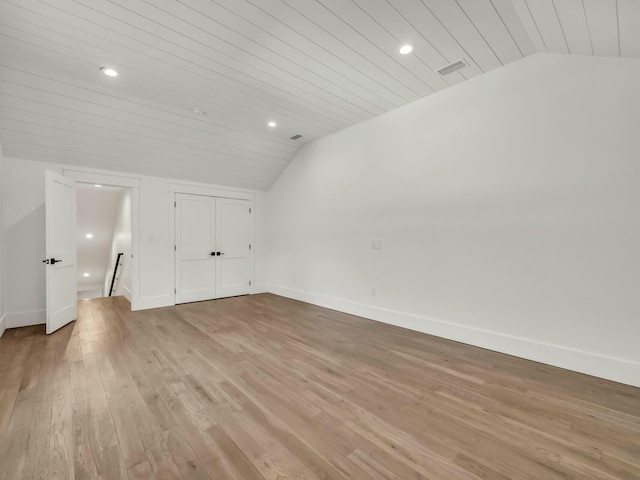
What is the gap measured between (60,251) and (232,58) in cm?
346

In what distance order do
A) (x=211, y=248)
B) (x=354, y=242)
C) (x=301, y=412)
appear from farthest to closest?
1. (x=211, y=248)
2. (x=354, y=242)
3. (x=301, y=412)

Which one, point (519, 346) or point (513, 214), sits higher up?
point (513, 214)

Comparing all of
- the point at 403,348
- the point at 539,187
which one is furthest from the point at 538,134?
the point at 403,348

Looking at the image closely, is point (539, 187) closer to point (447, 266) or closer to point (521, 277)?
point (521, 277)

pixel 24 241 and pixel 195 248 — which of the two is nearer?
pixel 24 241

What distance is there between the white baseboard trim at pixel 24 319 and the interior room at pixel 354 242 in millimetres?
30

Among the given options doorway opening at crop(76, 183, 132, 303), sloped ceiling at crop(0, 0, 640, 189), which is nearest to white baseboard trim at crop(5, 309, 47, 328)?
doorway opening at crop(76, 183, 132, 303)

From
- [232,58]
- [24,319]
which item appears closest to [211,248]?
[24,319]

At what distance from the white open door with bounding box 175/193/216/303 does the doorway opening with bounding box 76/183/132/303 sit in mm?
1302

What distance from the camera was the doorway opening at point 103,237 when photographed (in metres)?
6.37

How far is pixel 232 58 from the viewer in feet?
9.01

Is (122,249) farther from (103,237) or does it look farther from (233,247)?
(233,247)

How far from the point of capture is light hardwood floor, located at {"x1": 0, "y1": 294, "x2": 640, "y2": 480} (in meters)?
1.52

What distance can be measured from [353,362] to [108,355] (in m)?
2.51
